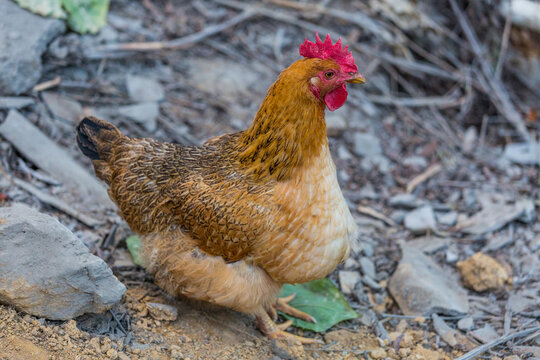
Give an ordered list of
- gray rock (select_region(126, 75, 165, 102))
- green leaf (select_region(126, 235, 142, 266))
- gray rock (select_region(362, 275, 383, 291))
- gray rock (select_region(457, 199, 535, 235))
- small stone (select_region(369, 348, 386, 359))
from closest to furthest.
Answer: small stone (select_region(369, 348, 386, 359)) < green leaf (select_region(126, 235, 142, 266)) < gray rock (select_region(362, 275, 383, 291)) < gray rock (select_region(457, 199, 535, 235)) < gray rock (select_region(126, 75, 165, 102))

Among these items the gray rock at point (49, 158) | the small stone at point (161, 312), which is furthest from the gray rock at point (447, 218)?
the gray rock at point (49, 158)

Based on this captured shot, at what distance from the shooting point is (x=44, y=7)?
17.1 ft

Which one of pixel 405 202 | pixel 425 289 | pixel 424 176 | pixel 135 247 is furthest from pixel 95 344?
pixel 424 176

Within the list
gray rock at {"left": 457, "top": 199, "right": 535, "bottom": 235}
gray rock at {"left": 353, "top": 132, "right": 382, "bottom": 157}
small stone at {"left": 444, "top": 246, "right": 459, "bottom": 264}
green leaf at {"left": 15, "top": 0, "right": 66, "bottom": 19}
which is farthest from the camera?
gray rock at {"left": 353, "top": 132, "right": 382, "bottom": 157}

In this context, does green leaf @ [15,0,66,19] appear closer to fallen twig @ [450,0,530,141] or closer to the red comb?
the red comb

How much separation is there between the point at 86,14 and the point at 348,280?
3808 mm

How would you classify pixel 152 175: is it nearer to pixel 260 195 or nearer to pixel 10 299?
pixel 260 195

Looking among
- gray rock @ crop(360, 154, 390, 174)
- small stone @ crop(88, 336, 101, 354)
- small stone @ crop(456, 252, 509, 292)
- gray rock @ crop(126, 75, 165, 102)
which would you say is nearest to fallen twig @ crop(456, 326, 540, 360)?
small stone @ crop(456, 252, 509, 292)

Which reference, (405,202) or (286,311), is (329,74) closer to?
(286,311)

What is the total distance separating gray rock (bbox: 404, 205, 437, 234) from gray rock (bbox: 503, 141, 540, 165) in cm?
160

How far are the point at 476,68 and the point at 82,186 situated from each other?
5058 millimetres

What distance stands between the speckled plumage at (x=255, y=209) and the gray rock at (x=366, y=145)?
254 centimetres

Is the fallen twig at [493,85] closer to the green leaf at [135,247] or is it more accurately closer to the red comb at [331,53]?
the red comb at [331,53]

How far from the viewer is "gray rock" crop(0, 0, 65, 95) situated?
484cm
